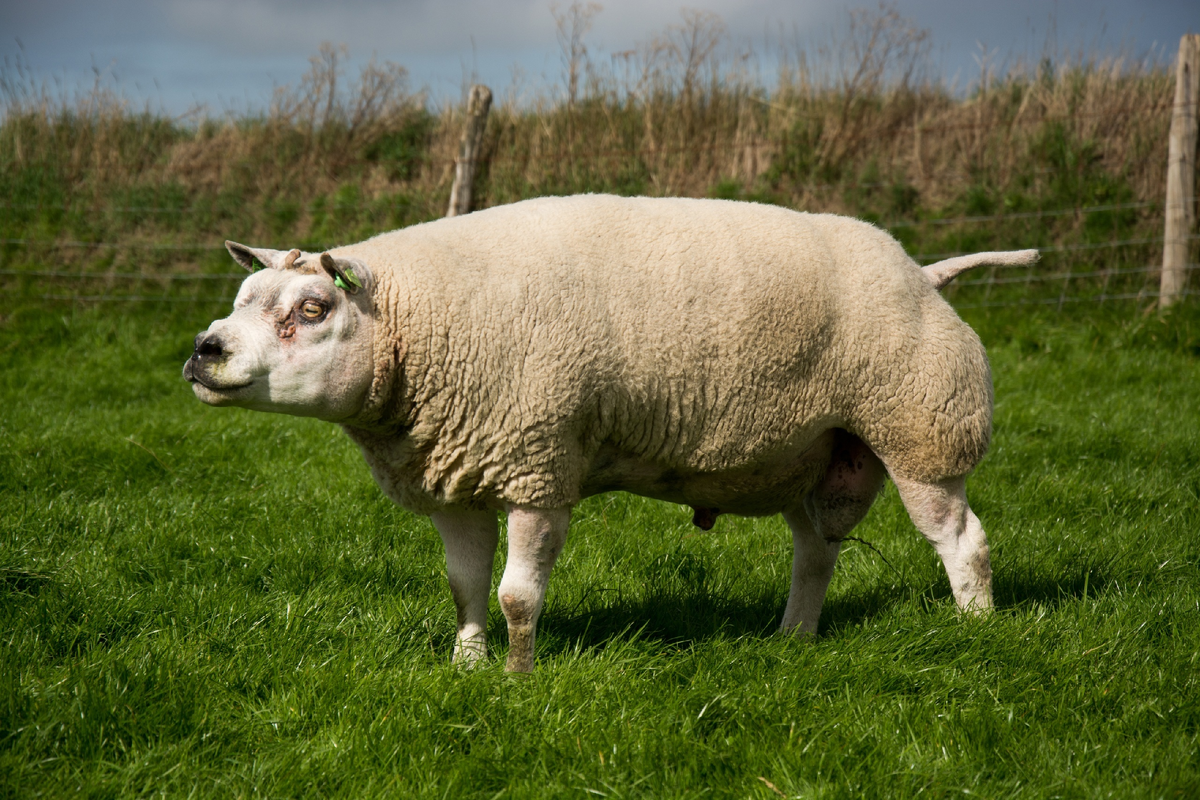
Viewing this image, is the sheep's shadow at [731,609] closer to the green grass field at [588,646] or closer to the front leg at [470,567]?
the green grass field at [588,646]

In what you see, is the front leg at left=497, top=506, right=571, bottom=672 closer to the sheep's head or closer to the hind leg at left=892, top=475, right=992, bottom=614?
the sheep's head

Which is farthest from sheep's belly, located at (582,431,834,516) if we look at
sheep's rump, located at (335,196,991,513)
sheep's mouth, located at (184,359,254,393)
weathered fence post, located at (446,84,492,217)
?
weathered fence post, located at (446,84,492,217)

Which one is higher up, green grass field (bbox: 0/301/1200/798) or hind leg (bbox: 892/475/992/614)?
hind leg (bbox: 892/475/992/614)

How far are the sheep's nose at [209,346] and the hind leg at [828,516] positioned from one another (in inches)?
84.1

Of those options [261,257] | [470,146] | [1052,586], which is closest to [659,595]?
[1052,586]

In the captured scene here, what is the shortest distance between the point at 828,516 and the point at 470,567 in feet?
4.41

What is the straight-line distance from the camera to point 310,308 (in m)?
2.79

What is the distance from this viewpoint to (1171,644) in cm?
335

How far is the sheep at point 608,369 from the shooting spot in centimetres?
286

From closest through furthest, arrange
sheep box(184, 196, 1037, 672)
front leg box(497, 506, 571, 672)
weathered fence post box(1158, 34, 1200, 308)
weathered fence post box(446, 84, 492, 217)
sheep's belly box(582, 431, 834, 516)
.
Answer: sheep box(184, 196, 1037, 672), front leg box(497, 506, 571, 672), sheep's belly box(582, 431, 834, 516), weathered fence post box(1158, 34, 1200, 308), weathered fence post box(446, 84, 492, 217)

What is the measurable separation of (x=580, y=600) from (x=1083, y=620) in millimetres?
1871

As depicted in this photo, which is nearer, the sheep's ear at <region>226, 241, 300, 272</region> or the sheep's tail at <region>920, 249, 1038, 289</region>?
the sheep's ear at <region>226, 241, 300, 272</region>

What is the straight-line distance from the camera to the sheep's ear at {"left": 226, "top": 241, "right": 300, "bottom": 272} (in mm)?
2896

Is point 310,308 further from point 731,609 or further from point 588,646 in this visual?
point 731,609
